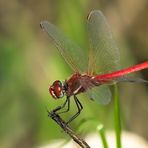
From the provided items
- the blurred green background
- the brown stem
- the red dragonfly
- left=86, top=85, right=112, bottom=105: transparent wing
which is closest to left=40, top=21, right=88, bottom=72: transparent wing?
the red dragonfly

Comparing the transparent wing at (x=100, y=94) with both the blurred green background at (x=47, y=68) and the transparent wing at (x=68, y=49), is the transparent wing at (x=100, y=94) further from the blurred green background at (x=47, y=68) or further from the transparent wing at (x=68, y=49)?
the blurred green background at (x=47, y=68)

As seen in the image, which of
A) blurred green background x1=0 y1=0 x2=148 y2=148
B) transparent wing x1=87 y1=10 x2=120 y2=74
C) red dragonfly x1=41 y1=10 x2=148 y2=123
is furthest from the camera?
blurred green background x1=0 y1=0 x2=148 y2=148

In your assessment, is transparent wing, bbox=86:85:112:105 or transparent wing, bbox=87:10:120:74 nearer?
transparent wing, bbox=86:85:112:105

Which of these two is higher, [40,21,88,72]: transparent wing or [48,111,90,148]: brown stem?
[40,21,88,72]: transparent wing

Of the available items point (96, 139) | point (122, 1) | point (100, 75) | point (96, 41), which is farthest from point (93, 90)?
point (122, 1)

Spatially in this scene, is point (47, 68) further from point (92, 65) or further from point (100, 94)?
point (100, 94)

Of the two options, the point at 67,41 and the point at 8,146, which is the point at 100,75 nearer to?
the point at 67,41

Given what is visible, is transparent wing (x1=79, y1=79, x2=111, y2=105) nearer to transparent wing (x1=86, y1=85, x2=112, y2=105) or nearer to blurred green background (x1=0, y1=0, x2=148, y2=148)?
transparent wing (x1=86, y1=85, x2=112, y2=105)

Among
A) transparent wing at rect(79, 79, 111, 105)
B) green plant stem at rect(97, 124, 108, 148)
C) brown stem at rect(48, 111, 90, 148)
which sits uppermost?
transparent wing at rect(79, 79, 111, 105)
